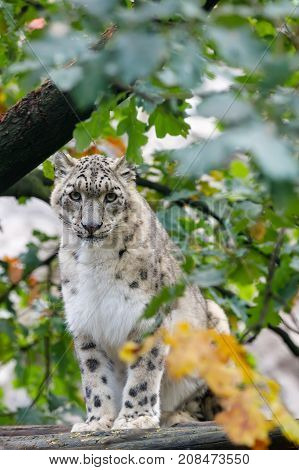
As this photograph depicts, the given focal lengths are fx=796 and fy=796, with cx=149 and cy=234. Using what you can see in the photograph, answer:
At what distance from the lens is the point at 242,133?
1.87 metres

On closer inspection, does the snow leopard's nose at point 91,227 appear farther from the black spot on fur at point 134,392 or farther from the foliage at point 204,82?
the black spot on fur at point 134,392

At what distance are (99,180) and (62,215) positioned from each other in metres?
0.45

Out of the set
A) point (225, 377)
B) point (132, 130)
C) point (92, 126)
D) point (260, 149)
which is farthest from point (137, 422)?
point (260, 149)

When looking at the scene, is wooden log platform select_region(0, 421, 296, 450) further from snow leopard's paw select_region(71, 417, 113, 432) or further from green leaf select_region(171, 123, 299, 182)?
green leaf select_region(171, 123, 299, 182)

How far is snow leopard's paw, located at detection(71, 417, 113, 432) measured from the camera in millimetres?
5754

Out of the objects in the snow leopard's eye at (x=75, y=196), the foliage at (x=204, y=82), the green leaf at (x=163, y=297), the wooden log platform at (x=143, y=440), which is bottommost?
the wooden log platform at (x=143, y=440)

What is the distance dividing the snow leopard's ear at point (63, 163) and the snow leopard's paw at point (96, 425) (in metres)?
1.86

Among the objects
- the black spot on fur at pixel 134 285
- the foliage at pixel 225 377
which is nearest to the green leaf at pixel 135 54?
the foliage at pixel 225 377

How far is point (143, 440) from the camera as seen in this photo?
189 inches

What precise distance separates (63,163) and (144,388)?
1791 millimetres

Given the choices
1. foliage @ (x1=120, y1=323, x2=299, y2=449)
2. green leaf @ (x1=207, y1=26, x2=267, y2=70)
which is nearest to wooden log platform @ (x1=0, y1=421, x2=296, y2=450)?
foliage @ (x1=120, y1=323, x2=299, y2=449)

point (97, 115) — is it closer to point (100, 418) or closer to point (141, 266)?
point (141, 266)

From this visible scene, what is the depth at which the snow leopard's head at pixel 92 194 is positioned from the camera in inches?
223

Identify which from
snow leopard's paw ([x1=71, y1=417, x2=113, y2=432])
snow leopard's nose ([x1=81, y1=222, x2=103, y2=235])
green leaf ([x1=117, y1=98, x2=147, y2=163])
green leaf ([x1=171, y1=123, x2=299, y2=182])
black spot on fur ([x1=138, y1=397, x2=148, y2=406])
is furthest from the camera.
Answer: black spot on fur ([x1=138, y1=397, x2=148, y2=406])
